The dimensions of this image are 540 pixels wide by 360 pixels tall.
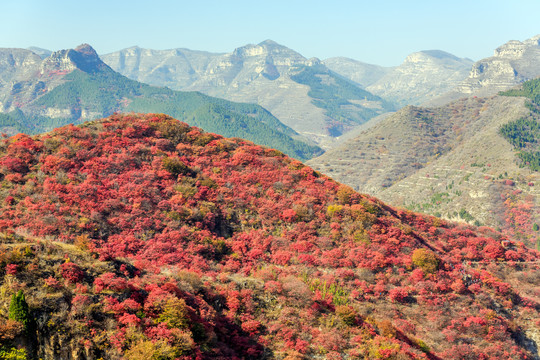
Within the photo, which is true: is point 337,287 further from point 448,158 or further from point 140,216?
point 448,158

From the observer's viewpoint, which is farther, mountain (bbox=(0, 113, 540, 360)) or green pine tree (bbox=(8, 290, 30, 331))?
mountain (bbox=(0, 113, 540, 360))

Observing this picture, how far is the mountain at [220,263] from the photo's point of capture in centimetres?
2827

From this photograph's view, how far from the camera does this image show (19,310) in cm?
2475

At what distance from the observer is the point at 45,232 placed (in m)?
43.8

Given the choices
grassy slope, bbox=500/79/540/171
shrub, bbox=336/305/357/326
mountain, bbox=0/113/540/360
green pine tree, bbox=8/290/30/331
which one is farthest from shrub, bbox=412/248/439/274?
grassy slope, bbox=500/79/540/171

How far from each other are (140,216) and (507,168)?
156567 millimetres

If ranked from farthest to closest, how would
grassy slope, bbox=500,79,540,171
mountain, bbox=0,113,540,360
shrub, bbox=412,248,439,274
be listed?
grassy slope, bbox=500,79,540,171, shrub, bbox=412,248,439,274, mountain, bbox=0,113,540,360

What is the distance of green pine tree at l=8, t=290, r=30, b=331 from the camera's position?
81.0 feet

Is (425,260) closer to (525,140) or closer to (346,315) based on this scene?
(346,315)

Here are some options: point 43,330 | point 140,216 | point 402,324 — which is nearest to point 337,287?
point 402,324

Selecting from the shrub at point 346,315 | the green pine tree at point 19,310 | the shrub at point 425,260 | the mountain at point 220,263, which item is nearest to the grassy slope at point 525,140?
the mountain at point 220,263

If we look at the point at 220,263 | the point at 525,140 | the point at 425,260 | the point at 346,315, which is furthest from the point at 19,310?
the point at 525,140

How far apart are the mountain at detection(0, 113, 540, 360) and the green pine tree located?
6 centimetres

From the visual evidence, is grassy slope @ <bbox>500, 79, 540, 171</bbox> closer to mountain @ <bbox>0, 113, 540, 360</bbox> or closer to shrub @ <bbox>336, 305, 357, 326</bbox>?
mountain @ <bbox>0, 113, 540, 360</bbox>
